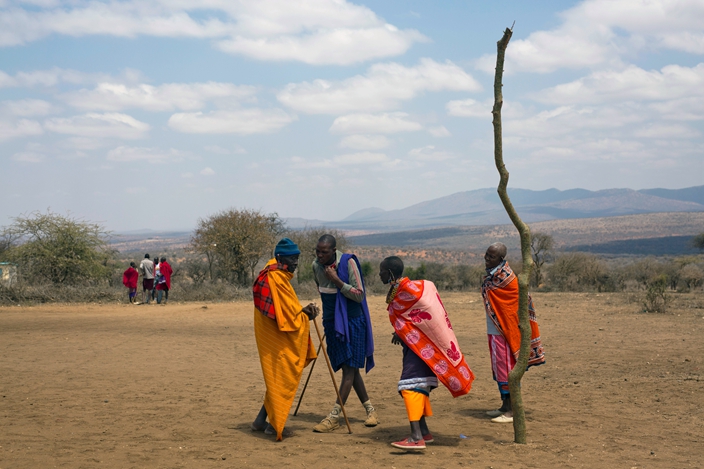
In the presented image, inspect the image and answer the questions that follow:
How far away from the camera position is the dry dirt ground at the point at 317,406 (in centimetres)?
512

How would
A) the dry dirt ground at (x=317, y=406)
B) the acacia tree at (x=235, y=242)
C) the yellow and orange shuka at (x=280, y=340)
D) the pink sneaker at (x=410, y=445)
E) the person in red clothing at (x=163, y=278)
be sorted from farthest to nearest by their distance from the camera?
1. the acacia tree at (x=235, y=242)
2. the person in red clothing at (x=163, y=278)
3. the yellow and orange shuka at (x=280, y=340)
4. the pink sneaker at (x=410, y=445)
5. the dry dirt ground at (x=317, y=406)

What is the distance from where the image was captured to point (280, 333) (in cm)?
586

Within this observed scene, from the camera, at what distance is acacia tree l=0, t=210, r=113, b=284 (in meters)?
23.2

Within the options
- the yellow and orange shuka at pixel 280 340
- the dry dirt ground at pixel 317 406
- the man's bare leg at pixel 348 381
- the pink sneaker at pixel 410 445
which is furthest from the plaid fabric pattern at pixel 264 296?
the pink sneaker at pixel 410 445

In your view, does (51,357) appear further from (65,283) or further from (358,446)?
(65,283)

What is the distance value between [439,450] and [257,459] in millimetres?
1558

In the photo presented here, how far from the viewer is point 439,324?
18.2ft

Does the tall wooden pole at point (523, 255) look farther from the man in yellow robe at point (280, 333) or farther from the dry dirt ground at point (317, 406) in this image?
the man in yellow robe at point (280, 333)

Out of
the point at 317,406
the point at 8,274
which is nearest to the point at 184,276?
the point at 8,274

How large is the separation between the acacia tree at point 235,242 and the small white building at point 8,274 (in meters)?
6.78

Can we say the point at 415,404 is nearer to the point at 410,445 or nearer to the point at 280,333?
the point at 410,445

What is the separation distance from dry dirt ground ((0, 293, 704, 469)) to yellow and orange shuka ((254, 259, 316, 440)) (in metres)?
0.37

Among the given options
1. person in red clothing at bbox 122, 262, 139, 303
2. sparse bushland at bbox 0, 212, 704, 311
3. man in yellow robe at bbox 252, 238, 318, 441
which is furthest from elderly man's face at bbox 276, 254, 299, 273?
person in red clothing at bbox 122, 262, 139, 303

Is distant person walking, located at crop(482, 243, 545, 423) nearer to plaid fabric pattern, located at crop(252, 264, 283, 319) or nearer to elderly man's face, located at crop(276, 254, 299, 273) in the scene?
elderly man's face, located at crop(276, 254, 299, 273)
